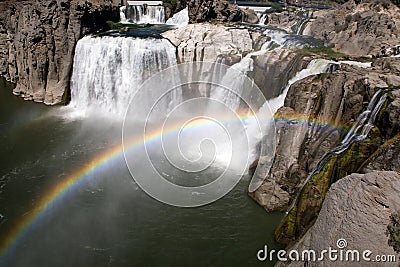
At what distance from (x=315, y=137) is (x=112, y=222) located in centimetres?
806

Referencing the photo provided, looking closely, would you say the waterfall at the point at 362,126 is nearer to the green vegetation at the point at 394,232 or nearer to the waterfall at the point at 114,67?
the green vegetation at the point at 394,232

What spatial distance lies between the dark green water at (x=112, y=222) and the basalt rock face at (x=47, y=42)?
824cm

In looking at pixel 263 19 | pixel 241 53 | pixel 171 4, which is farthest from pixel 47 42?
pixel 263 19

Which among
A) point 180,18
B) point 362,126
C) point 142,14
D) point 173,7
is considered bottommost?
point 362,126

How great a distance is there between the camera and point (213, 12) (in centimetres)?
2938

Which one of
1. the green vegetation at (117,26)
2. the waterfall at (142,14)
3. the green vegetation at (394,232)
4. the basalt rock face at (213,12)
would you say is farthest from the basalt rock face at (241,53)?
the green vegetation at (394,232)

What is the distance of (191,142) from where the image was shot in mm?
18250

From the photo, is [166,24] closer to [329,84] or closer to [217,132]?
[217,132]

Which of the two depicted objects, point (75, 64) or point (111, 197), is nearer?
point (111, 197)

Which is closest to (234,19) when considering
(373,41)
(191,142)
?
(373,41)

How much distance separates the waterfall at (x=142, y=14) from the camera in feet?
105

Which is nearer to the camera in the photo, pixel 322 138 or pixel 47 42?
pixel 322 138

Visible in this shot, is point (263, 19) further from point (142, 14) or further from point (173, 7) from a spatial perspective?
point (142, 14)

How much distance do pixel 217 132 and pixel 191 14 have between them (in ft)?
45.8
